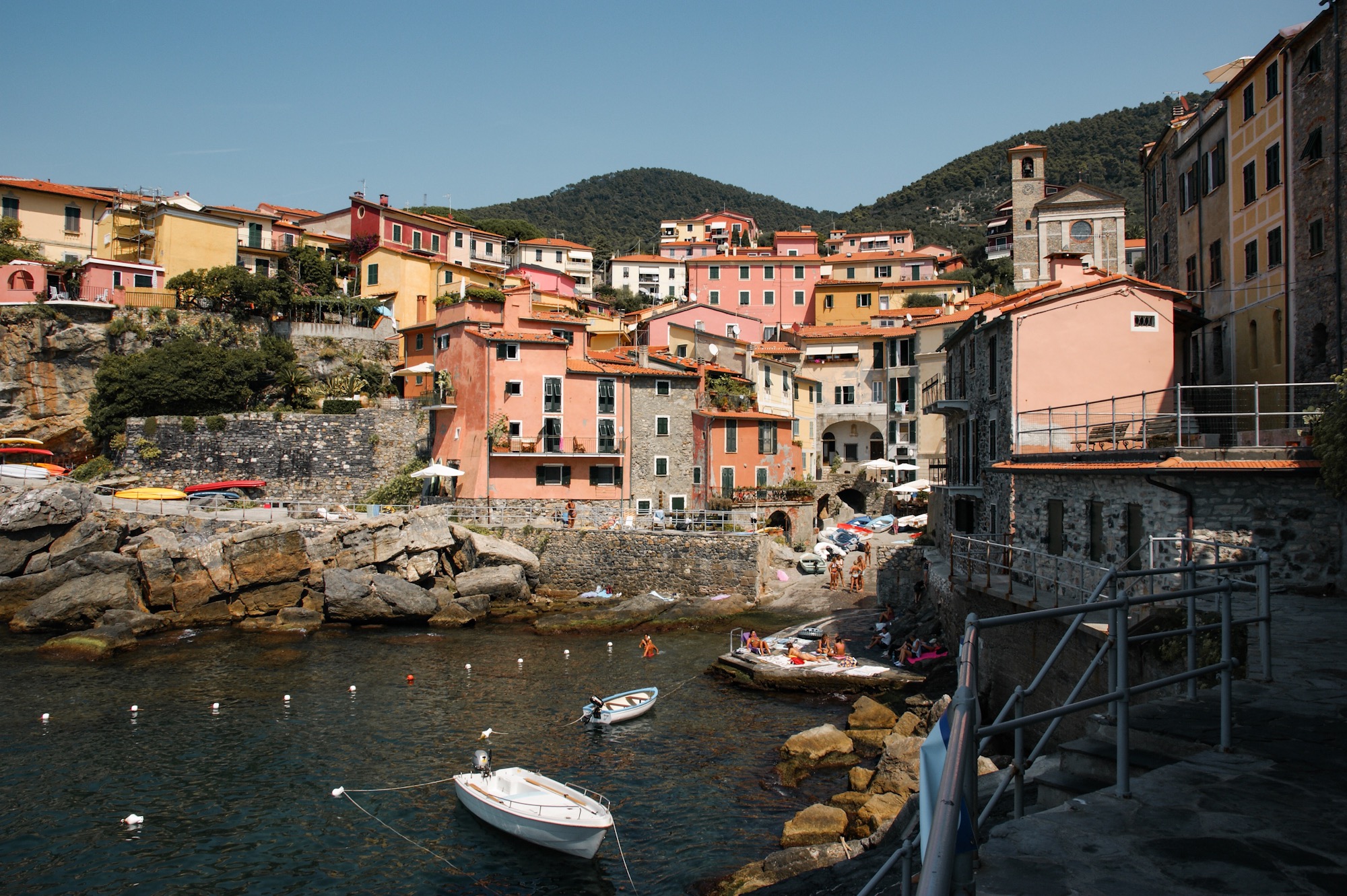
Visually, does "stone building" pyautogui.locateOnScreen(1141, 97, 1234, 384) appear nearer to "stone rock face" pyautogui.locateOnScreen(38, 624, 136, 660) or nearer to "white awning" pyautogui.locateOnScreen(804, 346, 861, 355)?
"white awning" pyautogui.locateOnScreen(804, 346, 861, 355)

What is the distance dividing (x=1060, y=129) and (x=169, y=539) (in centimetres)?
15979

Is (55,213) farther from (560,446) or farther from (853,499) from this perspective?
(853,499)

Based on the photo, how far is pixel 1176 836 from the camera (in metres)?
4.50

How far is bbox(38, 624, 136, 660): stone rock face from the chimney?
34238 millimetres

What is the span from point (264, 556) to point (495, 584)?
962 cm

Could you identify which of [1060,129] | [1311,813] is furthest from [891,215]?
[1311,813]

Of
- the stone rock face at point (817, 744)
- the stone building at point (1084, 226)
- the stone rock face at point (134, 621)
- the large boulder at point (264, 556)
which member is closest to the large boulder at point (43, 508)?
the stone rock face at point (134, 621)

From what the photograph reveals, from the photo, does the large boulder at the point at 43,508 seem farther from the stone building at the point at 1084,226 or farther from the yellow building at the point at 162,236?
the stone building at the point at 1084,226

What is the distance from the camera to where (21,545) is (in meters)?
35.2

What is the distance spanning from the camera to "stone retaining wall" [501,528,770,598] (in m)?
37.9

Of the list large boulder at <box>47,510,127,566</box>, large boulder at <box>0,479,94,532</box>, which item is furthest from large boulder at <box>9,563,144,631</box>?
large boulder at <box>0,479,94,532</box>

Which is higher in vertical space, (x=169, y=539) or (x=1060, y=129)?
(x=1060, y=129)

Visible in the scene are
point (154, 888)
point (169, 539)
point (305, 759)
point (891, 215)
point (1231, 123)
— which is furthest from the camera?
point (891, 215)

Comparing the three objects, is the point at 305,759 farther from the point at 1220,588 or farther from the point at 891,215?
the point at 891,215
